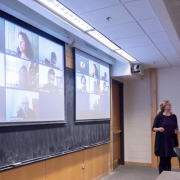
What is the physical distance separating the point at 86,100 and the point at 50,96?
106 centimetres

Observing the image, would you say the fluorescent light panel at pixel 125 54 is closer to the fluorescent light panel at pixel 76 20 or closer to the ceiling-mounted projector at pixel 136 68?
the fluorescent light panel at pixel 76 20

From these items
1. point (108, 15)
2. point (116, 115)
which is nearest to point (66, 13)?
point (108, 15)

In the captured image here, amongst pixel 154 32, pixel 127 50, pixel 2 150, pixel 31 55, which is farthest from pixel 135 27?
pixel 2 150

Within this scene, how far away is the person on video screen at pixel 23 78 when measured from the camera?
2843 millimetres

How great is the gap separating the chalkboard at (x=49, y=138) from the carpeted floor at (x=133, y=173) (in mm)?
849

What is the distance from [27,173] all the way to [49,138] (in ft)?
1.85

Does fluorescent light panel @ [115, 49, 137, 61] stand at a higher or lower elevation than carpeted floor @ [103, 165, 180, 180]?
higher

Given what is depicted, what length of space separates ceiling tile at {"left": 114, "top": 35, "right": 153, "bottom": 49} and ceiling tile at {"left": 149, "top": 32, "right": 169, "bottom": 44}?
0.08 metres

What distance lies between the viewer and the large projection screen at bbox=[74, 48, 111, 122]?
13.4 ft

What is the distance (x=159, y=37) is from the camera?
363cm

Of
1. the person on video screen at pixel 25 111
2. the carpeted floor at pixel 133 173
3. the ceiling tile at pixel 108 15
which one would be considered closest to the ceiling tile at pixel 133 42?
the ceiling tile at pixel 108 15

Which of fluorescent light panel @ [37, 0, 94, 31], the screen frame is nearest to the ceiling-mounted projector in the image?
Result: the screen frame

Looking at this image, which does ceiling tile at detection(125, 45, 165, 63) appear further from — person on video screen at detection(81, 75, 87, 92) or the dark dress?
the dark dress

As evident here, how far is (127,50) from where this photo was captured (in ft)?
14.2
